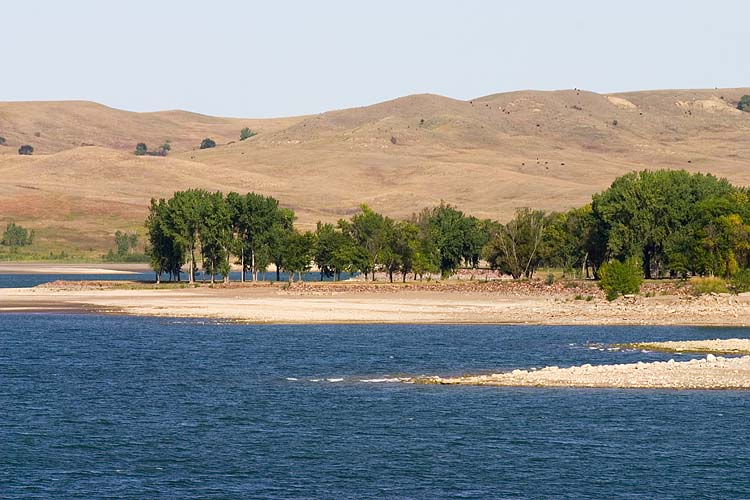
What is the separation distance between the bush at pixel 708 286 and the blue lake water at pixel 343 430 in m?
34.4

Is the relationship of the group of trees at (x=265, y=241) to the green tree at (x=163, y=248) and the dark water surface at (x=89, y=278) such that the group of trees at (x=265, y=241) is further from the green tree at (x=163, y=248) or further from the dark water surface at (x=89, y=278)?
the dark water surface at (x=89, y=278)

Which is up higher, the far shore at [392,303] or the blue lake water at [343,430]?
the far shore at [392,303]

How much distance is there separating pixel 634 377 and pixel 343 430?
16.6 meters

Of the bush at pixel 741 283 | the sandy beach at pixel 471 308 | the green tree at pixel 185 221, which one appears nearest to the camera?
the sandy beach at pixel 471 308

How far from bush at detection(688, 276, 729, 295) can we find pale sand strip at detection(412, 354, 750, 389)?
43.9 metres

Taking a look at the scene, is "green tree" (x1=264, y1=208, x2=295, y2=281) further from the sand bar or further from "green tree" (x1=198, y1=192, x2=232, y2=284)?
the sand bar

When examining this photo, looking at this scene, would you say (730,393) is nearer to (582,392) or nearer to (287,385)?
(582,392)

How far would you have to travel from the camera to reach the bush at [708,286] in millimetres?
105625

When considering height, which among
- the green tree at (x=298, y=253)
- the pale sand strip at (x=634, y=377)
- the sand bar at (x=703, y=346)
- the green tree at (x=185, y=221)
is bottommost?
the pale sand strip at (x=634, y=377)

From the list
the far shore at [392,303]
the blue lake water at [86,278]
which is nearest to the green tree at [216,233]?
the far shore at [392,303]

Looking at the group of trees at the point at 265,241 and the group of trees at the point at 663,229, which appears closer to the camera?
the group of trees at the point at 663,229

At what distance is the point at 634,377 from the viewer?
192 ft

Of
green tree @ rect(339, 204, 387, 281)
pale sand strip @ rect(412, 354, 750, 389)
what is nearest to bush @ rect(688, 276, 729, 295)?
green tree @ rect(339, 204, 387, 281)

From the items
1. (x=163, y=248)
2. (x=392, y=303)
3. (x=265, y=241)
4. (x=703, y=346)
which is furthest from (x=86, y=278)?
(x=703, y=346)
